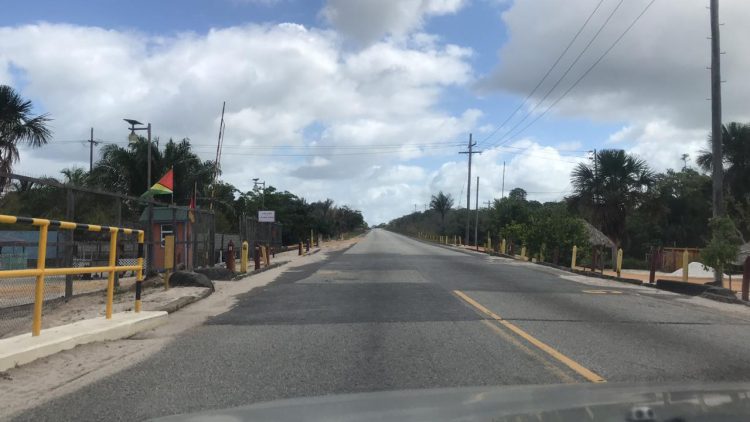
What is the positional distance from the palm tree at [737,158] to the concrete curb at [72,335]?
33.8 meters

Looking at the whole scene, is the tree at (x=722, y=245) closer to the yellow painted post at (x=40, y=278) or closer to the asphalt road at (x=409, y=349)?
the asphalt road at (x=409, y=349)

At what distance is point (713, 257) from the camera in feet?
51.2

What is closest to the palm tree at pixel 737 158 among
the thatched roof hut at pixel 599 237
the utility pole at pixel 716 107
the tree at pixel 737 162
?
the tree at pixel 737 162

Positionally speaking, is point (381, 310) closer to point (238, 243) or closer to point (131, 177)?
point (238, 243)

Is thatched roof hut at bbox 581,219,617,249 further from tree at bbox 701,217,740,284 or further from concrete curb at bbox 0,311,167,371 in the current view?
concrete curb at bbox 0,311,167,371

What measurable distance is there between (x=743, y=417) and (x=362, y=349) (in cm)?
493

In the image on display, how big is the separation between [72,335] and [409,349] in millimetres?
4068

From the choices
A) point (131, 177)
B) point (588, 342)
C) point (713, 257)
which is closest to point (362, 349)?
point (588, 342)

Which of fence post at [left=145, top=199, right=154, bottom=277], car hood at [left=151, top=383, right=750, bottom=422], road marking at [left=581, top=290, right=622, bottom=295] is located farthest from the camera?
road marking at [left=581, top=290, right=622, bottom=295]

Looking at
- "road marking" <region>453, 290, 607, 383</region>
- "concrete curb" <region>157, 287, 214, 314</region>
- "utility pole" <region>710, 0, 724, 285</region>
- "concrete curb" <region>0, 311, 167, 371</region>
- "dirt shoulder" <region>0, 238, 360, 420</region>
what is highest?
"utility pole" <region>710, 0, 724, 285</region>

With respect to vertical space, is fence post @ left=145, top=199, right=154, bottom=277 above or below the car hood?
above

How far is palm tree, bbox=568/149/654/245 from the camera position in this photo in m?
36.9

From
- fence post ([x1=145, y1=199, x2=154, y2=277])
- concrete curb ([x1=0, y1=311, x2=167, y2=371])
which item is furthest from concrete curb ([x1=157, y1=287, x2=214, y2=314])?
fence post ([x1=145, y1=199, x2=154, y2=277])

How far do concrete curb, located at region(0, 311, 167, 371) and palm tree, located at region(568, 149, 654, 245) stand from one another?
31.8 metres
